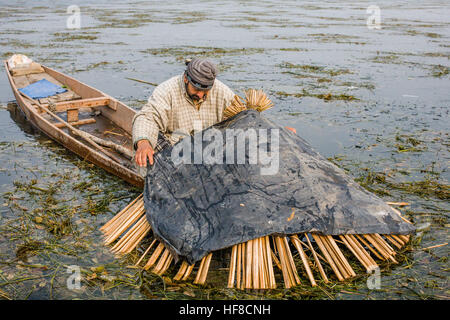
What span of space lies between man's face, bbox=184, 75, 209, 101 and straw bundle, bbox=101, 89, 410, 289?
4.37 ft

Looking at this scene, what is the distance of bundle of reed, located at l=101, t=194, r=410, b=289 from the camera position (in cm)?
318

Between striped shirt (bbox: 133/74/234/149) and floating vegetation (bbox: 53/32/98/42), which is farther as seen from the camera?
floating vegetation (bbox: 53/32/98/42)

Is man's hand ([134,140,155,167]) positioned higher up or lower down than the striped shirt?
lower down

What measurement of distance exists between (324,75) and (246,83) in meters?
2.65

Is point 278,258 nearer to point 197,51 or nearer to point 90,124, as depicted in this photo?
point 90,124

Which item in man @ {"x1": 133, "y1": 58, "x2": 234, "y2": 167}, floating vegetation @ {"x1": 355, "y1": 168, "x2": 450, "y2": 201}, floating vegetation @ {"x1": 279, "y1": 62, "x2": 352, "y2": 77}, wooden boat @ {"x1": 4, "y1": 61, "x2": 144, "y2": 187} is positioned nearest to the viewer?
man @ {"x1": 133, "y1": 58, "x2": 234, "y2": 167}

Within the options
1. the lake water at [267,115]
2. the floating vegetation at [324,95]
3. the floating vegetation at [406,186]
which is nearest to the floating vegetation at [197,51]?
the lake water at [267,115]

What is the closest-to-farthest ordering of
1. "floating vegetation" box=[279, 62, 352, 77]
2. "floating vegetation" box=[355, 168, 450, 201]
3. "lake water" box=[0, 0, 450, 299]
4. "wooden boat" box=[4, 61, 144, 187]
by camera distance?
1. "lake water" box=[0, 0, 450, 299]
2. "floating vegetation" box=[355, 168, 450, 201]
3. "wooden boat" box=[4, 61, 144, 187]
4. "floating vegetation" box=[279, 62, 352, 77]

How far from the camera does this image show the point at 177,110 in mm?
4438

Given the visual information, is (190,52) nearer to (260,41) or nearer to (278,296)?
(260,41)

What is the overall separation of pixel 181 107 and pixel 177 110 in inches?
2.3

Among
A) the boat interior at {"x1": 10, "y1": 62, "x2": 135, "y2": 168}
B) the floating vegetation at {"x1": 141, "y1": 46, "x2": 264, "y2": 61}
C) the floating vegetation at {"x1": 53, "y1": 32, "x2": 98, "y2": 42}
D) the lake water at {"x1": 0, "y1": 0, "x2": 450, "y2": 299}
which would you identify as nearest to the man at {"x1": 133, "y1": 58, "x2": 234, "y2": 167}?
the lake water at {"x1": 0, "y1": 0, "x2": 450, "y2": 299}

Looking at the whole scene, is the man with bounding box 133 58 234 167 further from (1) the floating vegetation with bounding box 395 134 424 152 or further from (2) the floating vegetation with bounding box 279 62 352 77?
(2) the floating vegetation with bounding box 279 62 352 77

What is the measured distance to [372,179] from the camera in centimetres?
564
